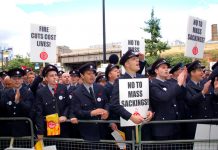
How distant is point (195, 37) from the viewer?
24.4 ft

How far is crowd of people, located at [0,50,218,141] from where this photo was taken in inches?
225

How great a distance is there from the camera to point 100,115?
245 inches

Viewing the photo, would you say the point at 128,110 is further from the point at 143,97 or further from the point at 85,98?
the point at 85,98

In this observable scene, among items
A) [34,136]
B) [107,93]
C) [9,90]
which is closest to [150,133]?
[107,93]

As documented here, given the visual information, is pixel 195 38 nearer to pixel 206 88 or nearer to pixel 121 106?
pixel 206 88

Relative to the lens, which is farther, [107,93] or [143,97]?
[107,93]

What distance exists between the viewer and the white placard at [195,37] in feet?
23.8

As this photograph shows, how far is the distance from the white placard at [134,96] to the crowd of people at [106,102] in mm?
94

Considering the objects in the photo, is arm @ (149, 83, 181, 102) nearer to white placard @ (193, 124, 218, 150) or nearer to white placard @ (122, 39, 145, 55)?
white placard @ (193, 124, 218, 150)

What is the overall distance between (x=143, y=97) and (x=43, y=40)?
3.36 meters

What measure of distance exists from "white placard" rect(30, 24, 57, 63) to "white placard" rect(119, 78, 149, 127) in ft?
9.75

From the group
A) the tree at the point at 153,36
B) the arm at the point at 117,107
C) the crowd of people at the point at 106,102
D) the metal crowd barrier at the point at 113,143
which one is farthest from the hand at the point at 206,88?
the tree at the point at 153,36

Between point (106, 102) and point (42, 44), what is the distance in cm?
243

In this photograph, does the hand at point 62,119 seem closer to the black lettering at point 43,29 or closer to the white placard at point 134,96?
the white placard at point 134,96
